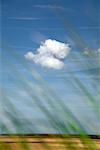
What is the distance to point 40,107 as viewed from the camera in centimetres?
87

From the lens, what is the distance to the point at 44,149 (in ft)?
2.90

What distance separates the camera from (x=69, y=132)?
0.86 metres

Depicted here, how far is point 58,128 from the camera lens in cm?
88

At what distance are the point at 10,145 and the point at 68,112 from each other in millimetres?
91

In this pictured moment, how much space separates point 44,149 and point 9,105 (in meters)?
0.07

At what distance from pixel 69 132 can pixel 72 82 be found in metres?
0.08

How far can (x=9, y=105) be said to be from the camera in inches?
35.0

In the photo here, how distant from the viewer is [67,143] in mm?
859

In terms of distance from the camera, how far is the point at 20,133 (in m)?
0.89

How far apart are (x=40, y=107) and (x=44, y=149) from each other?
6 cm

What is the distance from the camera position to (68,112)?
859 mm

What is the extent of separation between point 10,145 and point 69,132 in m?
0.08

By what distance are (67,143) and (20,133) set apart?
0.07 meters

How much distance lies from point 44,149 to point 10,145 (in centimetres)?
4
